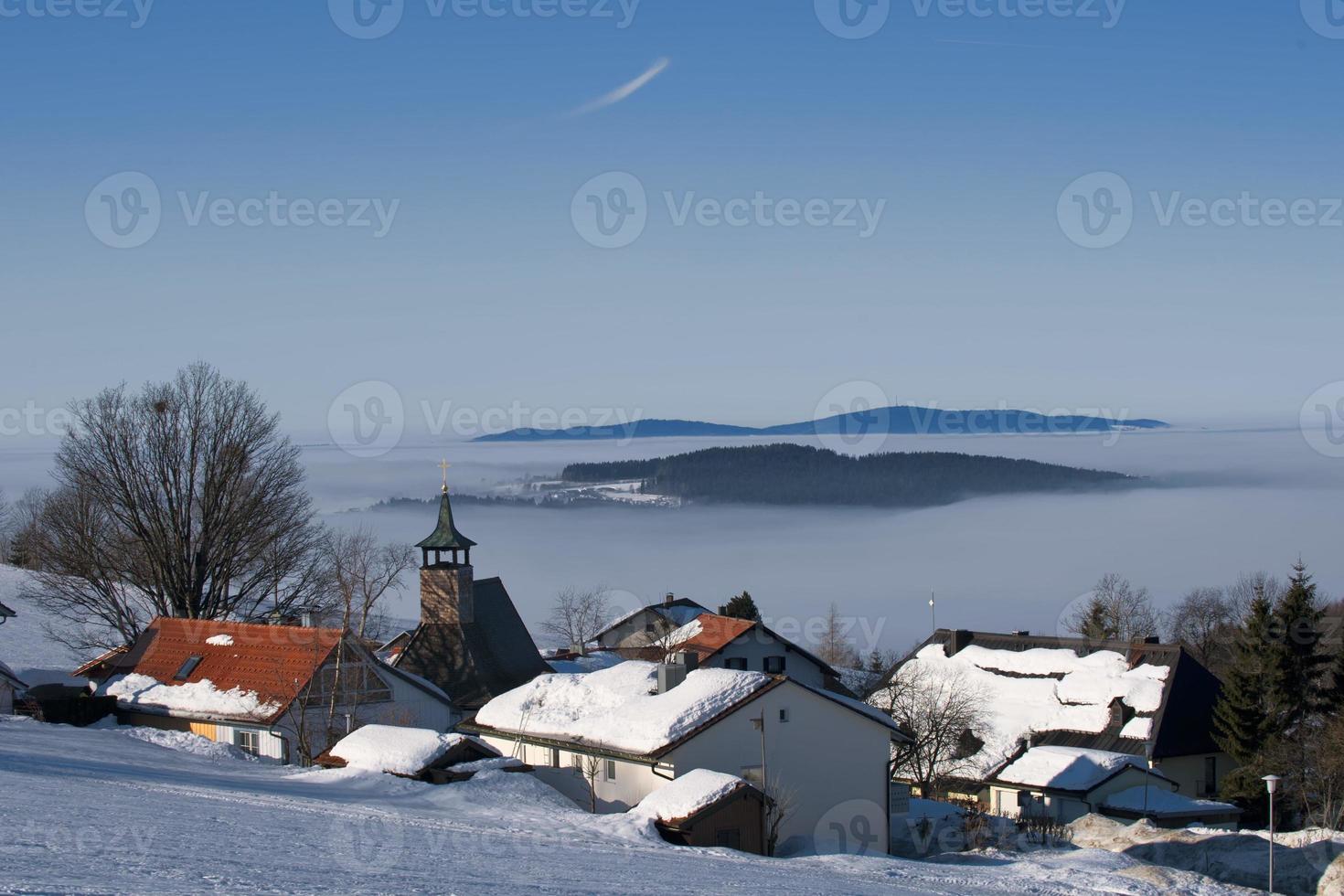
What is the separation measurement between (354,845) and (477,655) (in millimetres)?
29641

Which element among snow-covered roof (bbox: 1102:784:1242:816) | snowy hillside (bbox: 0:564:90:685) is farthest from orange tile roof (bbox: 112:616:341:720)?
snow-covered roof (bbox: 1102:784:1242:816)

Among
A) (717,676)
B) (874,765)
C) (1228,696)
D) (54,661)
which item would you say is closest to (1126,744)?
(1228,696)

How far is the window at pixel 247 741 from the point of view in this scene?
37188 mm

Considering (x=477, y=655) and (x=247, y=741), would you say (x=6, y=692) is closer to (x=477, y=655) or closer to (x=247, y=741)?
(x=247, y=741)

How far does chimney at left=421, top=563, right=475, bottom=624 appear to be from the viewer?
4944 centimetres

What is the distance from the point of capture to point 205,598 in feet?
168

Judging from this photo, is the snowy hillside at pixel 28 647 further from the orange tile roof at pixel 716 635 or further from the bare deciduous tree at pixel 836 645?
the bare deciduous tree at pixel 836 645

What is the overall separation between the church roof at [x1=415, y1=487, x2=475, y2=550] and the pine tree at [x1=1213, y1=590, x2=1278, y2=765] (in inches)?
1186

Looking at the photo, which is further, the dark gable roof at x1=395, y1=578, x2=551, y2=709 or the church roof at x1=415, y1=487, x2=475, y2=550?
the church roof at x1=415, y1=487, x2=475, y2=550

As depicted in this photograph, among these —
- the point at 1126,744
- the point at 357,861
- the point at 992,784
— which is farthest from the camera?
the point at 1126,744

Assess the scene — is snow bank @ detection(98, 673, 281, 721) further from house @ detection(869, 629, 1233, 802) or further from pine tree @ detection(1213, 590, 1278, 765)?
pine tree @ detection(1213, 590, 1278, 765)

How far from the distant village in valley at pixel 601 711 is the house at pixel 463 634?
128 millimetres

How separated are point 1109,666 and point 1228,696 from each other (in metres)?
4.89

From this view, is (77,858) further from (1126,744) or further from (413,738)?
(1126,744)
